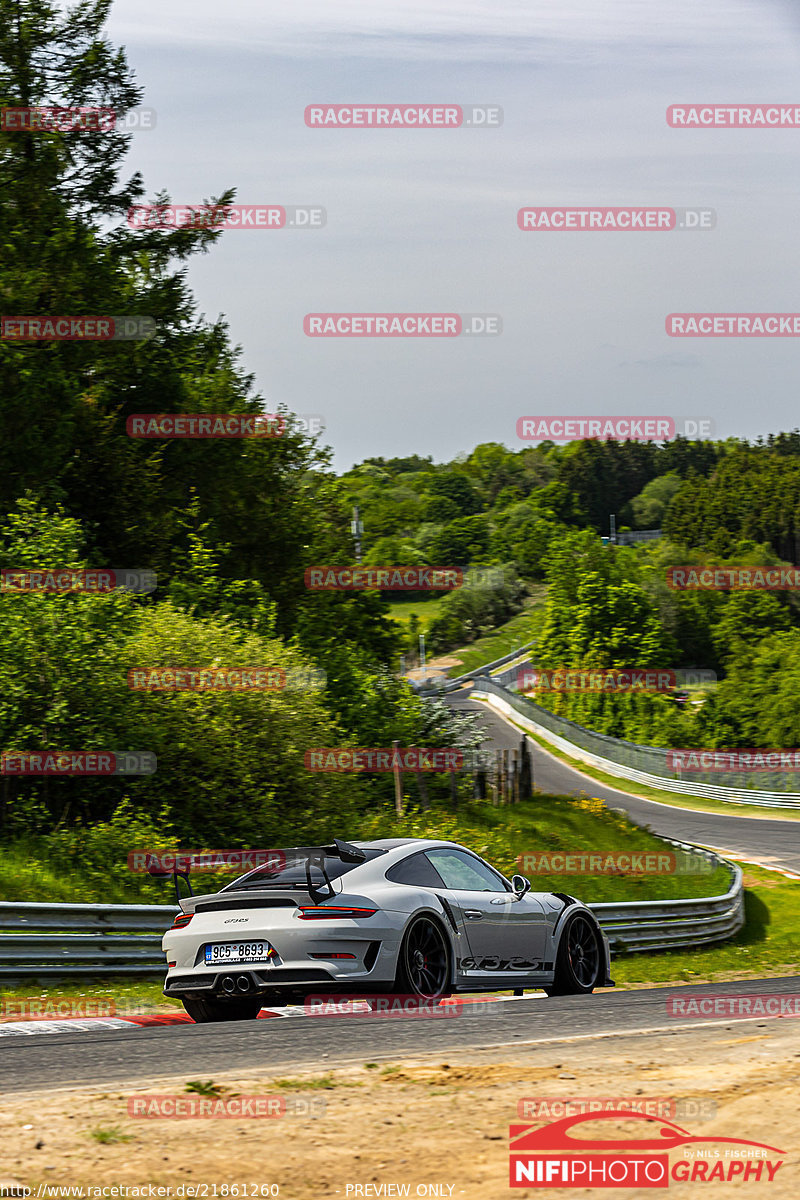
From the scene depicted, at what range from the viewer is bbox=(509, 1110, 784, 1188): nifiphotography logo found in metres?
4.38

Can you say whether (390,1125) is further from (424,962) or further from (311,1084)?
(424,962)

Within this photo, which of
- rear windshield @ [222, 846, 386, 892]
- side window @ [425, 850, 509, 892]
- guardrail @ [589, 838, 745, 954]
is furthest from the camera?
guardrail @ [589, 838, 745, 954]

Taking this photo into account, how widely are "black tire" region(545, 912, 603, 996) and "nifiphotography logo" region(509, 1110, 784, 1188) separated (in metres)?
5.60

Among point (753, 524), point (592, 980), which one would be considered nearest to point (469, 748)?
point (592, 980)

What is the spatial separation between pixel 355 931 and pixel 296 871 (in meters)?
0.89

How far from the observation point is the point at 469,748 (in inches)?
1224

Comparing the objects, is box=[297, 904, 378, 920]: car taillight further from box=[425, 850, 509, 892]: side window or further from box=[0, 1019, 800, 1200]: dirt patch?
box=[0, 1019, 800, 1200]: dirt patch

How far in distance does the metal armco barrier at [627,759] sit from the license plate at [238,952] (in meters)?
45.2

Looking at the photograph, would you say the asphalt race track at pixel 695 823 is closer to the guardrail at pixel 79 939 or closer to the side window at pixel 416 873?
the guardrail at pixel 79 939

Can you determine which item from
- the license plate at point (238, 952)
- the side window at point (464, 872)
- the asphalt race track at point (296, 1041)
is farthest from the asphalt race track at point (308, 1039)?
the side window at point (464, 872)

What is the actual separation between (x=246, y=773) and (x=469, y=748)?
12.8 m

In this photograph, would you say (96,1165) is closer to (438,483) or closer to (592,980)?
(592,980)

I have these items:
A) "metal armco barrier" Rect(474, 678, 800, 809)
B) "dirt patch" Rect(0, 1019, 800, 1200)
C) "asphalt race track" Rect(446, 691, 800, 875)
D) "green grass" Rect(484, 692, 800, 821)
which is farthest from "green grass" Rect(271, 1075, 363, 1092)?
"metal armco barrier" Rect(474, 678, 800, 809)

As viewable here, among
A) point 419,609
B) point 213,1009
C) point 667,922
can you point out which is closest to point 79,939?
point 213,1009
